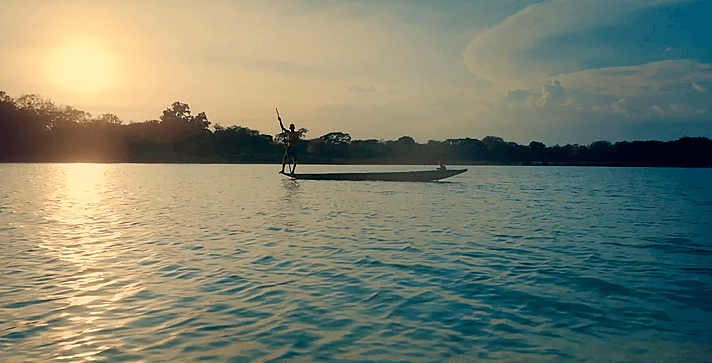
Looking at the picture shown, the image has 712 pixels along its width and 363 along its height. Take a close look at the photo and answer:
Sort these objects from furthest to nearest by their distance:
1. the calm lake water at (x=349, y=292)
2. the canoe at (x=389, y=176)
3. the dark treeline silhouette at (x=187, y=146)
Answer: the dark treeline silhouette at (x=187, y=146), the canoe at (x=389, y=176), the calm lake water at (x=349, y=292)

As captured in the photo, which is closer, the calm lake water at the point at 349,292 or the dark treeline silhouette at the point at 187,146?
the calm lake water at the point at 349,292

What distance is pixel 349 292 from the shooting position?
785cm

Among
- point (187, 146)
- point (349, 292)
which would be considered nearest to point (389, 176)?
point (349, 292)

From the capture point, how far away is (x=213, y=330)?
5.92 metres

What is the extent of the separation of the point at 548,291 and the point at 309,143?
15289cm

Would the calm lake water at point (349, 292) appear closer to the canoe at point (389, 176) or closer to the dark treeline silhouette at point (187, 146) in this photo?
the canoe at point (389, 176)

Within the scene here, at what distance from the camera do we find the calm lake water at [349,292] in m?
5.48

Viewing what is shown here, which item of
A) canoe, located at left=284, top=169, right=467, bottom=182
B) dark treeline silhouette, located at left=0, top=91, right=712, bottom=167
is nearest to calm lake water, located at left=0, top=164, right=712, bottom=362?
canoe, located at left=284, top=169, right=467, bottom=182

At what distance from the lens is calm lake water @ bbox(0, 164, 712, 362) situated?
548cm

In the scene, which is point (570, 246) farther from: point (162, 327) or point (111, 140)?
point (111, 140)

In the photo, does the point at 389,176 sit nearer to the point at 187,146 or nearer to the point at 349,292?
the point at 349,292

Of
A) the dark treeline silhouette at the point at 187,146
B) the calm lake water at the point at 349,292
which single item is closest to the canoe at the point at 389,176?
the calm lake water at the point at 349,292

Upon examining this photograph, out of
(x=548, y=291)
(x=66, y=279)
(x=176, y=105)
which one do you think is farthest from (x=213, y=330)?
(x=176, y=105)

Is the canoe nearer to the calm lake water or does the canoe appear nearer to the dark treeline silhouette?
the calm lake water
